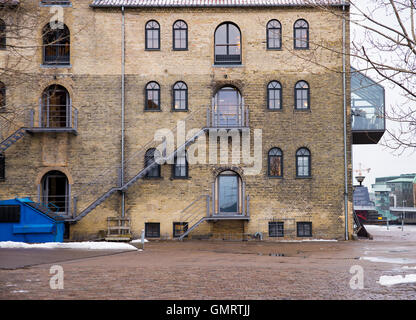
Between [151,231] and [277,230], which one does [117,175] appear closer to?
[151,231]

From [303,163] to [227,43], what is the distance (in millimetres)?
7471

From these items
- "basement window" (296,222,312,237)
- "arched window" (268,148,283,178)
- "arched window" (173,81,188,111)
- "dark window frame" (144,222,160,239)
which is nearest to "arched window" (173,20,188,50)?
"arched window" (173,81,188,111)

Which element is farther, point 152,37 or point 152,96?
point 152,37

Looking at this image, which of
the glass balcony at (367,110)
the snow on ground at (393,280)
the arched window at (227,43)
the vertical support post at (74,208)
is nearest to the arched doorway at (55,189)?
the vertical support post at (74,208)

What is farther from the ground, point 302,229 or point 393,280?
point 393,280

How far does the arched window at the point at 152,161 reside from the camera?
24062mm

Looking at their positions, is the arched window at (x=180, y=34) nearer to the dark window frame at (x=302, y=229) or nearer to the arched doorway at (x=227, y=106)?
the arched doorway at (x=227, y=106)

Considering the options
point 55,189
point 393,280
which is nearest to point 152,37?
point 55,189

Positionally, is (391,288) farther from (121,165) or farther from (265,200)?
(121,165)

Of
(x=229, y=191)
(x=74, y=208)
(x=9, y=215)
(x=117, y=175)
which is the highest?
(x=117, y=175)

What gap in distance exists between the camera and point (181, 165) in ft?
79.5

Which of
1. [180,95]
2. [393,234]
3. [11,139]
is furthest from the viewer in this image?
[393,234]

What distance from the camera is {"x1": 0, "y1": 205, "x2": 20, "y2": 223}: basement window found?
19906 mm
